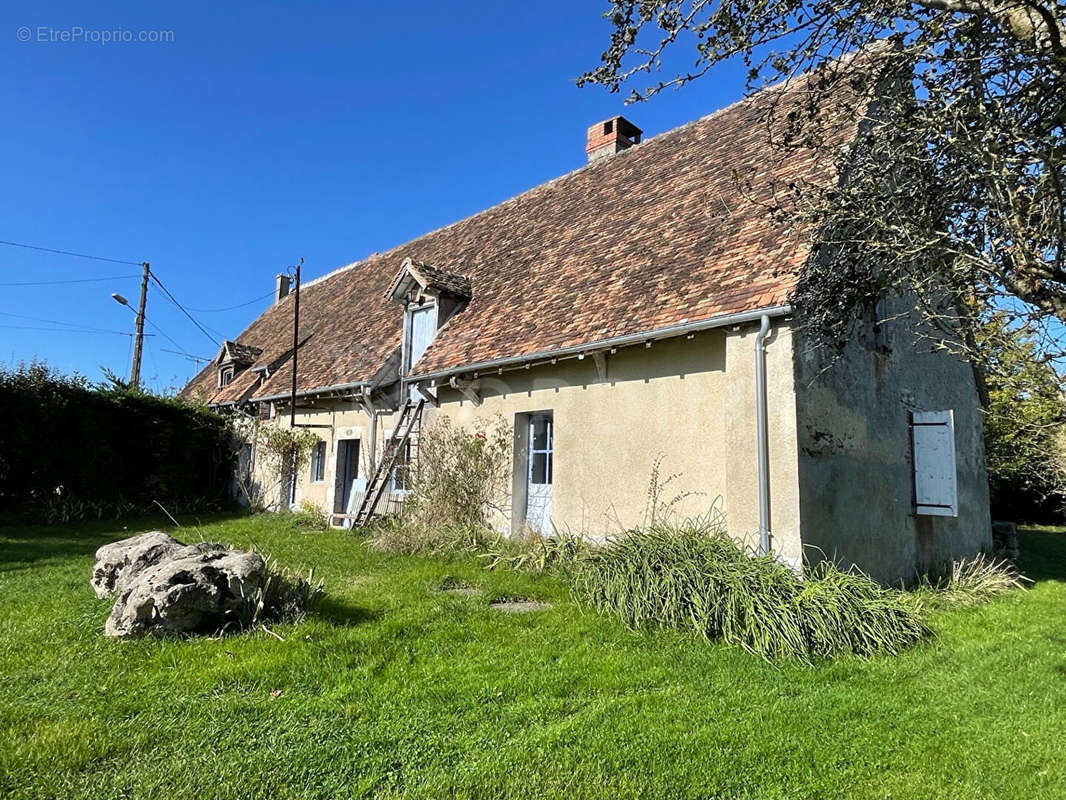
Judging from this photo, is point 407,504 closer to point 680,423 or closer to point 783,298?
point 680,423

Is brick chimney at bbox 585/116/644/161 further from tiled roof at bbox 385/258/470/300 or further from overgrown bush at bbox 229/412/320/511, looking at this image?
overgrown bush at bbox 229/412/320/511

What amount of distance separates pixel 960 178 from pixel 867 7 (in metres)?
1.25

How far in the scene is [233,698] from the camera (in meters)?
3.65

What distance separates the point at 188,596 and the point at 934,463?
27.4 feet

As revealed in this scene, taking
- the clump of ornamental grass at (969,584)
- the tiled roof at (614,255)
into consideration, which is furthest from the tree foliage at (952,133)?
the clump of ornamental grass at (969,584)

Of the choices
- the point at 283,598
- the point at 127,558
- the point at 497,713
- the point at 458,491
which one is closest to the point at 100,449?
the point at 458,491

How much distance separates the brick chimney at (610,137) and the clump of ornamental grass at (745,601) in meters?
11.5

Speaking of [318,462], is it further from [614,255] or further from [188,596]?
[188,596]

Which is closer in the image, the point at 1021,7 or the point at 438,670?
the point at 1021,7

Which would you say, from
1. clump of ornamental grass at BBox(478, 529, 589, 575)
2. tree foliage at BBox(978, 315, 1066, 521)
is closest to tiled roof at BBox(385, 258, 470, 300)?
clump of ornamental grass at BBox(478, 529, 589, 575)

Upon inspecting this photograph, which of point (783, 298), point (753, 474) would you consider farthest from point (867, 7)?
point (753, 474)

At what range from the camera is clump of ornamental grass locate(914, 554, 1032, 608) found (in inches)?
283

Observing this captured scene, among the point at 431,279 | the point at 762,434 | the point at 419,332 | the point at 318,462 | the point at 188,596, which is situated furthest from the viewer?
the point at 318,462

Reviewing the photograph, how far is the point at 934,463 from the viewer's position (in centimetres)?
784
